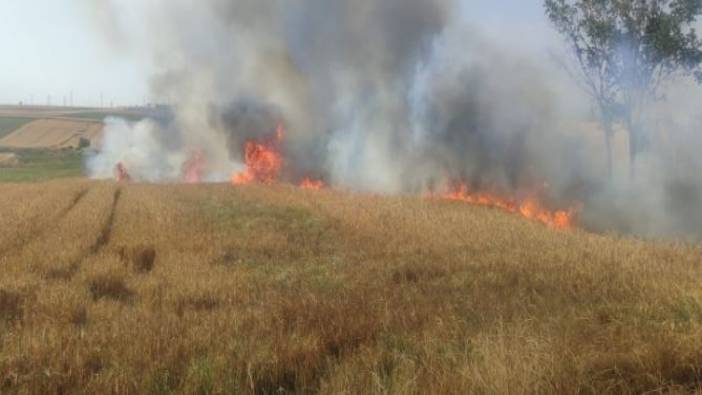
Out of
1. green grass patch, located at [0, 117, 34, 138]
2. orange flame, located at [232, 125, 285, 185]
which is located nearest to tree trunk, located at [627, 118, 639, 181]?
orange flame, located at [232, 125, 285, 185]

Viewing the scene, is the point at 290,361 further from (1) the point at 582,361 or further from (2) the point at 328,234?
(2) the point at 328,234

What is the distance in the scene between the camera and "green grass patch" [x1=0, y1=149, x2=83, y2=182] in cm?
5825

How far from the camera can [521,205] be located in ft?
86.4

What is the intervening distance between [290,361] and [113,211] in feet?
54.9

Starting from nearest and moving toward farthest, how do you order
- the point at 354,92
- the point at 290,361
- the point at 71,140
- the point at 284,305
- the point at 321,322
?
the point at 290,361 < the point at 321,322 < the point at 284,305 < the point at 354,92 < the point at 71,140

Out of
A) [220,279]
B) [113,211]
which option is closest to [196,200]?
[113,211]

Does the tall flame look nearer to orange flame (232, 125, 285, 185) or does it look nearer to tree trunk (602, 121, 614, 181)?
orange flame (232, 125, 285, 185)

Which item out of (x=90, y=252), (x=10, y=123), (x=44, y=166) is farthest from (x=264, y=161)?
(x=10, y=123)

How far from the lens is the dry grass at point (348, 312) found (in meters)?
4.82

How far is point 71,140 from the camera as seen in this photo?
9744 centimetres

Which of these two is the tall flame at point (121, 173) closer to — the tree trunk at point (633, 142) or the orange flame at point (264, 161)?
the orange flame at point (264, 161)

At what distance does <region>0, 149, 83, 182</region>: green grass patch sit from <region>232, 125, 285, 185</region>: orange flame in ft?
74.1

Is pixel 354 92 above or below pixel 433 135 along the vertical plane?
above

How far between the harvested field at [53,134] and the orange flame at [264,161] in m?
55.8
